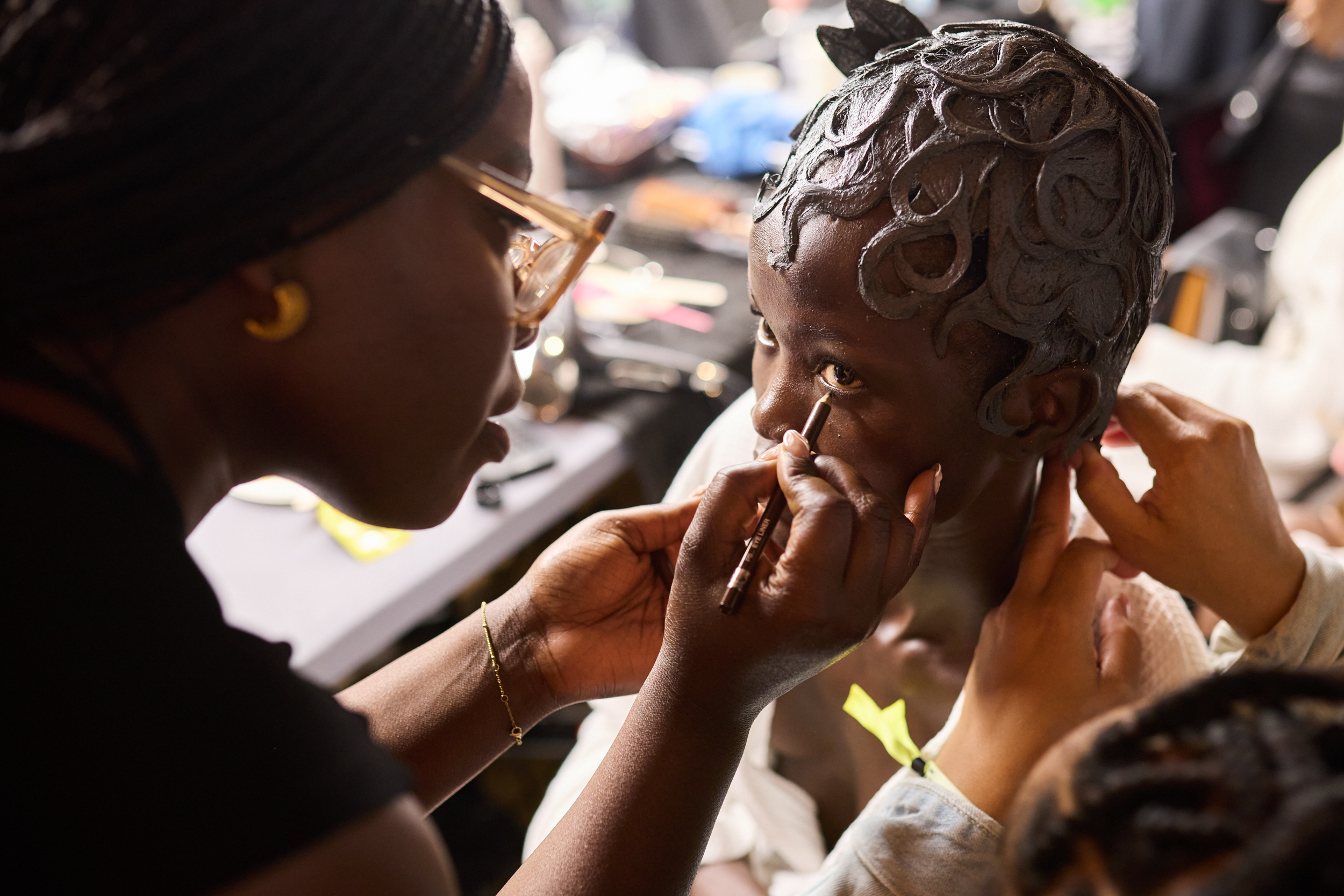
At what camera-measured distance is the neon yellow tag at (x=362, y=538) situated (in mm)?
1383

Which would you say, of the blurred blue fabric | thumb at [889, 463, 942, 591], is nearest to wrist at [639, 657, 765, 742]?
→ thumb at [889, 463, 942, 591]

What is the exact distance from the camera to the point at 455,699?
2.89 feet

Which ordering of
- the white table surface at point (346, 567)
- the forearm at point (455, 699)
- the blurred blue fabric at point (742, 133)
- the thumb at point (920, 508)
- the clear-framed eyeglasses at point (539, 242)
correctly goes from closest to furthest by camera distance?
1. the clear-framed eyeglasses at point (539, 242)
2. the thumb at point (920, 508)
3. the forearm at point (455, 699)
4. the white table surface at point (346, 567)
5. the blurred blue fabric at point (742, 133)

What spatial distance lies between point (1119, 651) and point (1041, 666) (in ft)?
0.32

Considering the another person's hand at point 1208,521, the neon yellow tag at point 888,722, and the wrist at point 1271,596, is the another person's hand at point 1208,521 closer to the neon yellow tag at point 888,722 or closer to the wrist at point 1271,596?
the wrist at point 1271,596

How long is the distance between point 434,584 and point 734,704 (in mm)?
794

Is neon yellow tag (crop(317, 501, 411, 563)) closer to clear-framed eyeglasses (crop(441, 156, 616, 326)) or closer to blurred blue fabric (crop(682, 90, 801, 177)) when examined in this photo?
clear-framed eyeglasses (crop(441, 156, 616, 326))

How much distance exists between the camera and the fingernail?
0.73 meters

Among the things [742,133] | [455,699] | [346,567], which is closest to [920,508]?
[455,699]

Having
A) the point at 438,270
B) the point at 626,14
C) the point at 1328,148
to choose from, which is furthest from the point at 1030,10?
the point at 438,270

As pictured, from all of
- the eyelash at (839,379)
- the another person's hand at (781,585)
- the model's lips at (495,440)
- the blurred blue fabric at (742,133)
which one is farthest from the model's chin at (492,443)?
the blurred blue fabric at (742,133)

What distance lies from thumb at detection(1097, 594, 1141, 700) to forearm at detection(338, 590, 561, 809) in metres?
0.51

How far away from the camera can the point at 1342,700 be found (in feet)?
1.32

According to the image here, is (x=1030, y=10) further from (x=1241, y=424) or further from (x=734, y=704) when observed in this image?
(x=734, y=704)
